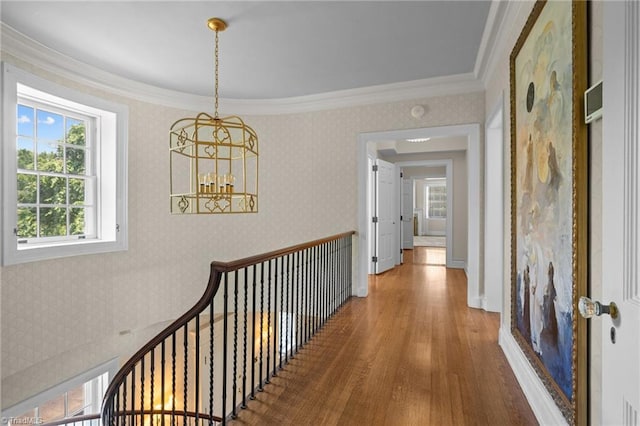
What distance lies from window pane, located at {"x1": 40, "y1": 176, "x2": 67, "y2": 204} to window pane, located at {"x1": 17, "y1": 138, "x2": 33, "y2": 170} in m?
0.17

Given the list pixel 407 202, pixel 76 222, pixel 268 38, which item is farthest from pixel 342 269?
pixel 407 202

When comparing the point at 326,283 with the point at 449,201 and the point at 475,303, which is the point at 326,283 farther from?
the point at 449,201

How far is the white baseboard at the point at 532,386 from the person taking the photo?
5.07 ft

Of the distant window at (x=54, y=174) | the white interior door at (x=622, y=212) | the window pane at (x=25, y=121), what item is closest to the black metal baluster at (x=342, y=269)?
the distant window at (x=54, y=174)

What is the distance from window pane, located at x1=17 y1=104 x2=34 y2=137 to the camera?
308 cm

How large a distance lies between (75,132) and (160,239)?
1.54 m

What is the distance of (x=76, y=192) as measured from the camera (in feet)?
11.7

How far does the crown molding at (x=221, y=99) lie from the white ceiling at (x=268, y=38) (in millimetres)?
97

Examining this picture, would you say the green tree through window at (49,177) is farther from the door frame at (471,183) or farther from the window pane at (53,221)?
the door frame at (471,183)

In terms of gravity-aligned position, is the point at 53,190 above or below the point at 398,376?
above

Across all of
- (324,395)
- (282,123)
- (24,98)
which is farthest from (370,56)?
(24,98)

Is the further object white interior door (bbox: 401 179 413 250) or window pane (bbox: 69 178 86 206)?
white interior door (bbox: 401 179 413 250)

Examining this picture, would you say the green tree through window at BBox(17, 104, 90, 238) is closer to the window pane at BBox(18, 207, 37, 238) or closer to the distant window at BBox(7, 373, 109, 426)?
the window pane at BBox(18, 207, 37, 238)

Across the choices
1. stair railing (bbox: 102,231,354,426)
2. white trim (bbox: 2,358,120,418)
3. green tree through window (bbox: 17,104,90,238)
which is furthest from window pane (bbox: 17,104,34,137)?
white trim (bbox: 2,358,120,418)
